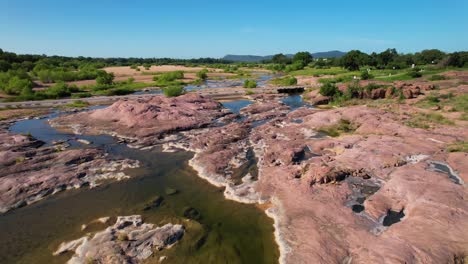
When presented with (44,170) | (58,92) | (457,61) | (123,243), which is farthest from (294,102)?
(457,61)

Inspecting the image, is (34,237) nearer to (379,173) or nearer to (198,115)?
(379,173)

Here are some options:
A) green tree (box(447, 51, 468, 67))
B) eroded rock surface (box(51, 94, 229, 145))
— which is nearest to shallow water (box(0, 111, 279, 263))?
eroded rock surface (box(51, 94, 229, 145))

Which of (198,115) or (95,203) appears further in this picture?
(198,115)

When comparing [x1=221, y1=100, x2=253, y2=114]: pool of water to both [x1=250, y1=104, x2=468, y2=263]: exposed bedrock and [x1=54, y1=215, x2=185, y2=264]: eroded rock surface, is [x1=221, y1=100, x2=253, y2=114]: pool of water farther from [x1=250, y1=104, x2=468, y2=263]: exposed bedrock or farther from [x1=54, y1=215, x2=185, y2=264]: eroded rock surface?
[x1=54, y1=215, x2=185, y2=264]: eroded rock surface

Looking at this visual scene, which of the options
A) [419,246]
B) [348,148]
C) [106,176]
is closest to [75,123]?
[106,176]

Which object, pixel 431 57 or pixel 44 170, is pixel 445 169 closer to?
pixel 44 170

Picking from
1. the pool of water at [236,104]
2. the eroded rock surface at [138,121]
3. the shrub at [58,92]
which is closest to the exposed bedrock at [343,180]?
the eroded rock surface at [138,121]
